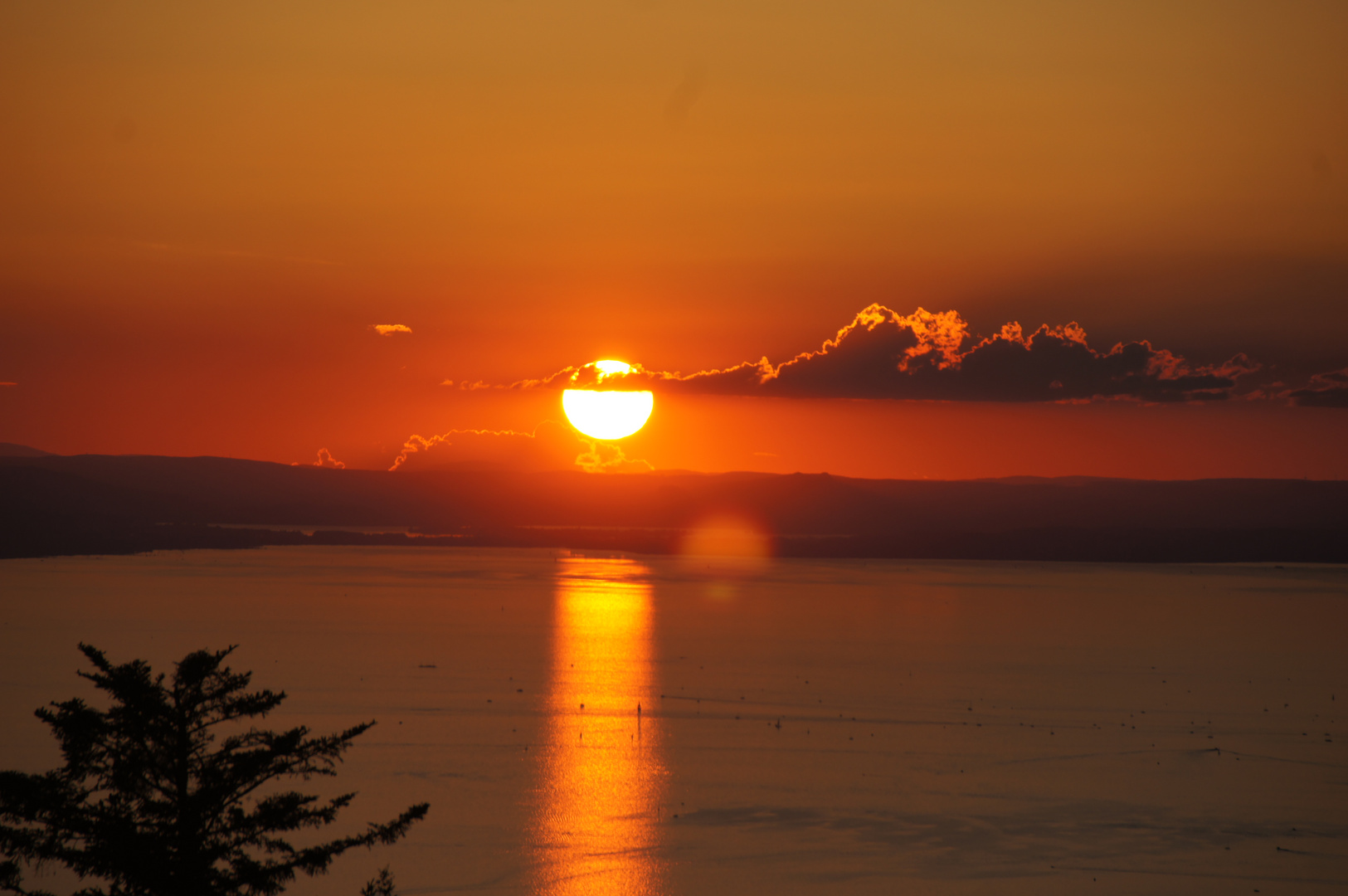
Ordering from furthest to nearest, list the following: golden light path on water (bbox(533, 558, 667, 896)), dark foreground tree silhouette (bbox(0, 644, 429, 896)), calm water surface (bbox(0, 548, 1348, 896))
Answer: calm water surface (bbox(0, 548, 1348, 896))
golden light path on water (bbox(533, 558, 667, 896))
dark foreground tree silhouette (bbox(0, 644, 429, 896))

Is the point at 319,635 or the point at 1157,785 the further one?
the point at 319,635

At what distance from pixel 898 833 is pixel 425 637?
42206 millimetres

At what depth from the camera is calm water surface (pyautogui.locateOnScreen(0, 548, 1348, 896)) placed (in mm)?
24281

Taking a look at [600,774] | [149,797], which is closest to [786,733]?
[600,774]

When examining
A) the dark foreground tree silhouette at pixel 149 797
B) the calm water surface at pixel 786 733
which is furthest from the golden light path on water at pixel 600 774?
the dark foreground tree silhouette at pixel 149 797

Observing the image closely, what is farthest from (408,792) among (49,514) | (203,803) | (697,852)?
(49,514)

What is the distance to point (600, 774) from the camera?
104ft

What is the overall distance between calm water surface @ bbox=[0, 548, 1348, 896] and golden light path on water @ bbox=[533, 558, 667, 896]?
13cm

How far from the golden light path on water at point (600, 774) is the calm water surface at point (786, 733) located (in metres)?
0.13

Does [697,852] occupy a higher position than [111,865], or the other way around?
[111,865]

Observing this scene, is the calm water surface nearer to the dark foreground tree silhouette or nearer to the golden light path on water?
the golden light path on water

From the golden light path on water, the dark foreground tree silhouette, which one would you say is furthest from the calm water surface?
the dark foreground tree silhouette

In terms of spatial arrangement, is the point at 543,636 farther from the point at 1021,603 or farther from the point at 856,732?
the point at 1021,603

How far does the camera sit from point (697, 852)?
24.8 m
